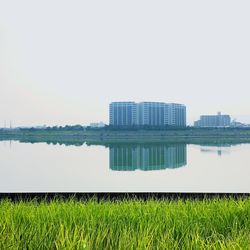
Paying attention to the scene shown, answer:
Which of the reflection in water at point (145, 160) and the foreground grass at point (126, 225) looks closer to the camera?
the foreground grass at point (126, 225)

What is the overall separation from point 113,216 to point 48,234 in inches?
21.0

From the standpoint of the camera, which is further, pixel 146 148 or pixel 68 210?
pixel 146 148

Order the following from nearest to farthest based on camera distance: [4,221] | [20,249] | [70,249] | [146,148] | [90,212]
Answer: [70,249], [20,249], [4,221], [90,212], [146,148]

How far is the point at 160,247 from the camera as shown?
6.81ft

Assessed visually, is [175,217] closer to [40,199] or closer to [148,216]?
[148,216]

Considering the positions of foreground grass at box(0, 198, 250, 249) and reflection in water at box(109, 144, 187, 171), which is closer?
foreground grass at box(0, 198, 250, 249)

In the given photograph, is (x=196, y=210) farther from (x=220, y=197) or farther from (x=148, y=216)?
(x=220, y=197)

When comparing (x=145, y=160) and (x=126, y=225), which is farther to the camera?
(x=145, y=160)

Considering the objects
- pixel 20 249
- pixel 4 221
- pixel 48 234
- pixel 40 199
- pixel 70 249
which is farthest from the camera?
pixel 40 199

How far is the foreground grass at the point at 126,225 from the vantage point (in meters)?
2.10

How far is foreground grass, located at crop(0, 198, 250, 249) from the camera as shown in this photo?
2.10 meters

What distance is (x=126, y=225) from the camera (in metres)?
2.53

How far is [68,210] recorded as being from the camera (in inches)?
112

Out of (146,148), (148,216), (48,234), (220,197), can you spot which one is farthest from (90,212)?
(146,148)
